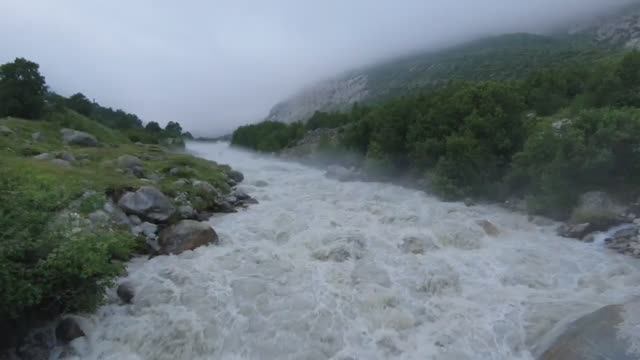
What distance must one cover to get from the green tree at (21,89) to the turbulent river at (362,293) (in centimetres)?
4983

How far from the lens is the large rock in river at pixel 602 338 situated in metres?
19.3

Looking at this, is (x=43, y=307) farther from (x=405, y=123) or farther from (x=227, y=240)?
(x=405, y=123)

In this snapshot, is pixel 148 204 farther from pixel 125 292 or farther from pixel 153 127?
pixel 153 127

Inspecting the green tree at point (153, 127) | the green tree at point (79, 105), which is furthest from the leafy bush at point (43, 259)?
the green tree at point (153, 127)

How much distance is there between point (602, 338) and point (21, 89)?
242 feet

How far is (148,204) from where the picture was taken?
117 feet

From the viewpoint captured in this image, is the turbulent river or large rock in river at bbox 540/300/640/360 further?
the turbulent river

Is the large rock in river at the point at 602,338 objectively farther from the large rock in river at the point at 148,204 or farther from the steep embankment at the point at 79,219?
the large rock in river at the point at 148,204

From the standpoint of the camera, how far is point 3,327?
69.8 ft

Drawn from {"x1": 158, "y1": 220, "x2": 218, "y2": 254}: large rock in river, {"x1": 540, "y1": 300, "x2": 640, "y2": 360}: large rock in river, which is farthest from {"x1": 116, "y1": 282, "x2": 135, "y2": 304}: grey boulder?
{"x1": 540, "y1": 300, "x2": 640, "y2": 360}: large rock in river

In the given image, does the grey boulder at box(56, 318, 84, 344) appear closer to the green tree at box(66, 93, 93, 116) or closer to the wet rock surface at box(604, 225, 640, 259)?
the wet rock surface at box(604, 225, 640, 259)

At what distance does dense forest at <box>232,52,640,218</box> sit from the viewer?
3812 cm

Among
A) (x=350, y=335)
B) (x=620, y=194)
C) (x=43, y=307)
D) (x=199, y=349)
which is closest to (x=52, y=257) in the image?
(x=43, y=307)

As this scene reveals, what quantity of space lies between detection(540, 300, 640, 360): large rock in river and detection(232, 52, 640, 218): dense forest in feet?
57.5
